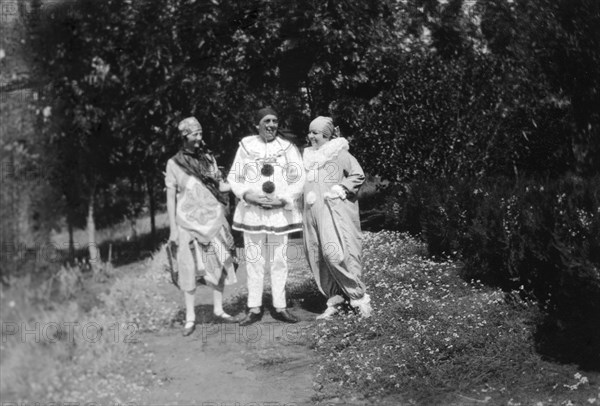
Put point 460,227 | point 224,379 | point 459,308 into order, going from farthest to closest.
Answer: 1. point 460,227
2. point 459,308
3. point 224,379

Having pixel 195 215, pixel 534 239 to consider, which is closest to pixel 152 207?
pixel 195 215

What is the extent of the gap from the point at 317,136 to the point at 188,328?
226 centimetres

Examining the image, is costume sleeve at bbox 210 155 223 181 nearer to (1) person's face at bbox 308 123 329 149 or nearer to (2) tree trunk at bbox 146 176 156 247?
(1) person's face at bbox 308 123 329 149

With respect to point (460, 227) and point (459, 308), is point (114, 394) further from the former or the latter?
point (460, 227)

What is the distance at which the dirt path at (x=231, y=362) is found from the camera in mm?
5031

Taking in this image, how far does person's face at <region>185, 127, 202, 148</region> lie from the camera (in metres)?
5.89

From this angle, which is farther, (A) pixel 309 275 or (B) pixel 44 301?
(A) pixel 309 275

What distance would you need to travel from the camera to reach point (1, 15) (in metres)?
4.97

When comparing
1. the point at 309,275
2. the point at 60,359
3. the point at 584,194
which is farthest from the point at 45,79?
the point at 584,194

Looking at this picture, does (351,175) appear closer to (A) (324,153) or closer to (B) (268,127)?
(A) (324,153)

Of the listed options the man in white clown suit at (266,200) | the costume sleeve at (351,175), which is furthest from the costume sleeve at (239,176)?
the costume sleeve at (351,175)

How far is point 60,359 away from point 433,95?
7916 millimetres

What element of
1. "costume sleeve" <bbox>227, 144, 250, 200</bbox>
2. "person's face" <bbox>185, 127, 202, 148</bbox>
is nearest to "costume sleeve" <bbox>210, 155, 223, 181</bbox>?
"costume sleeve" <bbox>227, 144, 250, 200</bbox>

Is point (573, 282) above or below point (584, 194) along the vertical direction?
below
